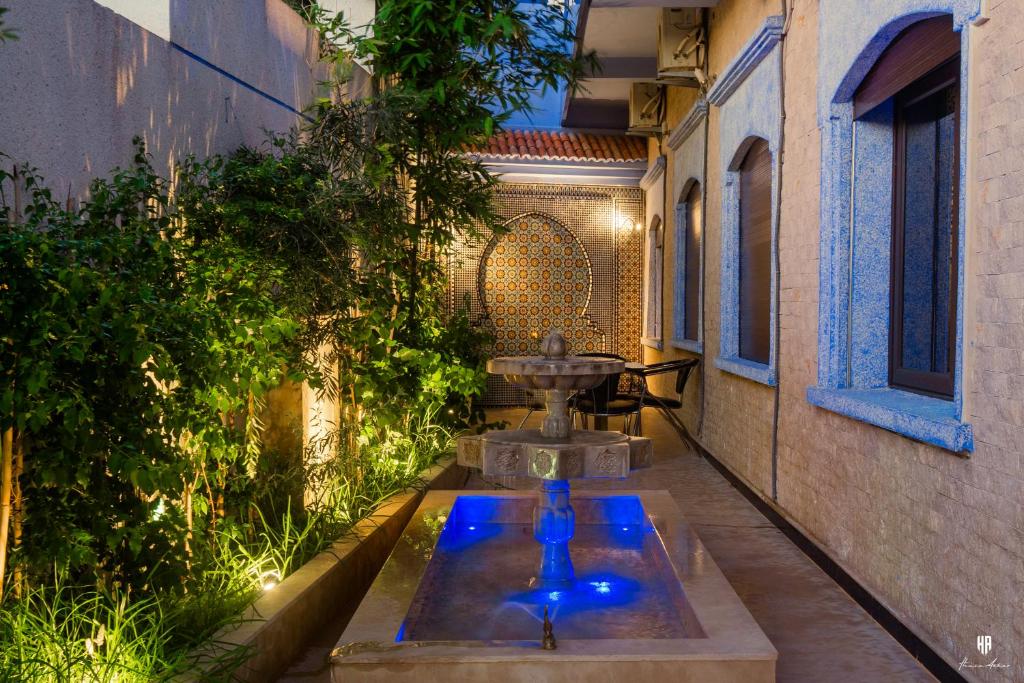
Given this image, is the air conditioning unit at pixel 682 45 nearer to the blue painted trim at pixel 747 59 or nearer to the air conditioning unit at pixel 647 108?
the blue painted trim at pixel 747 59

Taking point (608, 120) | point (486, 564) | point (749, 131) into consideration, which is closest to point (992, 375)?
point (486, 564)

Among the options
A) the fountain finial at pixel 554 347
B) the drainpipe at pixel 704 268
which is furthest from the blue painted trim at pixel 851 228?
the drainpipe at pixel 704 268

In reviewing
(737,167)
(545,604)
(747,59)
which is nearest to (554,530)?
(545,604)

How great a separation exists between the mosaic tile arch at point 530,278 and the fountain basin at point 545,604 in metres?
7.34

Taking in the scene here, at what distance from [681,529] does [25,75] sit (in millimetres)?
3116

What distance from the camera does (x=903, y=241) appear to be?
424cm

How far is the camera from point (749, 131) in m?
6.29

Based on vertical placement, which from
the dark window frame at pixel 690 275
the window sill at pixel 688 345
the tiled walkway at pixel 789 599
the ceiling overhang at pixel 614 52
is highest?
the ceiling overhang at pixel 614 52

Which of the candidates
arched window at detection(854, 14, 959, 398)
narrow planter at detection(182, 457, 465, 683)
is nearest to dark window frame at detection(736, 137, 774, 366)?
arched window at detection(854, 14, 959, 398)

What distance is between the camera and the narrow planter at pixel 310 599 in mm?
2896

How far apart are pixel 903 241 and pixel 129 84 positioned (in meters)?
3.53

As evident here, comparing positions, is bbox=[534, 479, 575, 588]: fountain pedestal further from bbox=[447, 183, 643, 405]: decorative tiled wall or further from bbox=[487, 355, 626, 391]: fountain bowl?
bbox=[447, 183, 643, 405]: decorative tiled wall

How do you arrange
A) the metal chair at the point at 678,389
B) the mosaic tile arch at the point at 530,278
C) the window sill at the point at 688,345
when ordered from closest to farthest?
the metal chair at the point at 678,389 < the window sill at the point at 688,345 < the mosaic tile arch at the point at 530,278

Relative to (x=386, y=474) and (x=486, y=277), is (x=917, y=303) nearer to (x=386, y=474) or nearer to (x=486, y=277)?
(x=386, y=474)
